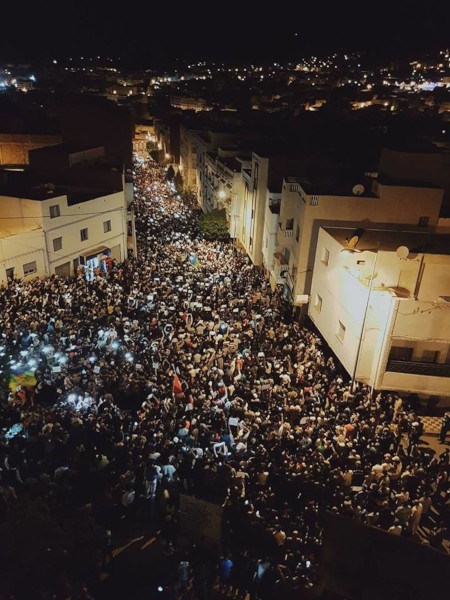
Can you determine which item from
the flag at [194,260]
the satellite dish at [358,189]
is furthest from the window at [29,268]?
the satellite dish at [358,189]

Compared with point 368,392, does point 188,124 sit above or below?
above

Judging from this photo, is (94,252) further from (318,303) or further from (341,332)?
(341,332)

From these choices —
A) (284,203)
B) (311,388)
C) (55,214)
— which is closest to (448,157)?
(284,203)

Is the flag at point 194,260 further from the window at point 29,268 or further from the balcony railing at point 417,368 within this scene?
the balcony railing at point 417,368

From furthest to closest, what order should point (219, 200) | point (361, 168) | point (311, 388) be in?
point (219, 200) < point (361, 168) < point (311, 388)

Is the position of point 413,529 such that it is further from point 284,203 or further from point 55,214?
point 55,214

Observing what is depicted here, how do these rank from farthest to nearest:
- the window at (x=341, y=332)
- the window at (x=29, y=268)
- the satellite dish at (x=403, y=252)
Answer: the window at (x=29, y=268) → the window at (x=341, y=332) → the satellite dish at (x=403, y=252)
